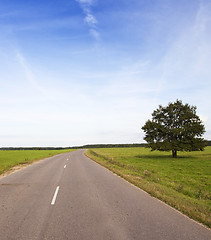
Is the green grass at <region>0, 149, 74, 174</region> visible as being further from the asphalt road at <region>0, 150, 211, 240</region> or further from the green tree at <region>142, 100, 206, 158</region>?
the green tree at <region>142, 100, 206, 158</region>

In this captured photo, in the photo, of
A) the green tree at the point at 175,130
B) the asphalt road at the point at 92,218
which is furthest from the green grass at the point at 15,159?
the green tree at the point at 175,130

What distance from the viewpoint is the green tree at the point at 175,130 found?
34.8 metres

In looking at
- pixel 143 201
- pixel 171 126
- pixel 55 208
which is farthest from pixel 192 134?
pixel 55 208

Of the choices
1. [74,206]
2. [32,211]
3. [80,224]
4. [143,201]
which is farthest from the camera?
[143,201]

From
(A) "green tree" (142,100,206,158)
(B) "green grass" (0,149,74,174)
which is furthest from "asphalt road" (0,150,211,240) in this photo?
(A) "green tree" (142,100,206,158)

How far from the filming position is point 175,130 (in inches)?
1372

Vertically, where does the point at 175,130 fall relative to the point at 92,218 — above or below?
above

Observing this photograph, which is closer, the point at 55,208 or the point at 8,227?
the point at 8,227

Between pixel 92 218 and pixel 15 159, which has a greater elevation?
pixel 15 159

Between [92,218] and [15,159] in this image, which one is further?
[15,159]

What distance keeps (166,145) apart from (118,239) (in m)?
33.0

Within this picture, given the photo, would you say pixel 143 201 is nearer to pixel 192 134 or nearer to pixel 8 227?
pixel 8 227

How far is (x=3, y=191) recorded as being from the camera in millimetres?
8820

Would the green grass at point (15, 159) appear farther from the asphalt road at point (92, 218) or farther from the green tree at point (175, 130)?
the green tree at point (175, 130)
